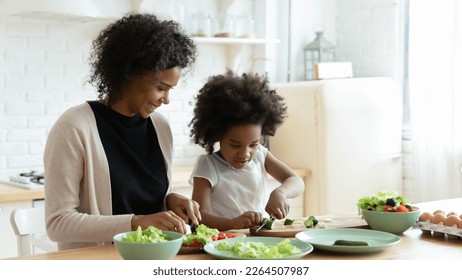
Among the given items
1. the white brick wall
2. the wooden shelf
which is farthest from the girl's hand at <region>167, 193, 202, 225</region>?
the wooden shelf

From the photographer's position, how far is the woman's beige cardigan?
205cm

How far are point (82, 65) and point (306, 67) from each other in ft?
5.07

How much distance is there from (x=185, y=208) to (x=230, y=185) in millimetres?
381

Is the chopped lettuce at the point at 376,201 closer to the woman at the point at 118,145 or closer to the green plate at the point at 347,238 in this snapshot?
the green plate at the point at 347,238

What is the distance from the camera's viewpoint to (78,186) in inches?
84.5

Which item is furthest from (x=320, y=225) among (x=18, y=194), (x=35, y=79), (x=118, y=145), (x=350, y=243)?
(x=35, y=79)

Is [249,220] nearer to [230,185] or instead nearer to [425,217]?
[230,185]

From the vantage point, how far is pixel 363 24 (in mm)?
4781

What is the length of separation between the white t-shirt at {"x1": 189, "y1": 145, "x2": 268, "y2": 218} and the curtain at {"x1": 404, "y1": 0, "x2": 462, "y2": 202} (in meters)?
2.00

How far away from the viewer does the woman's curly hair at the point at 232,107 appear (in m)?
2.48

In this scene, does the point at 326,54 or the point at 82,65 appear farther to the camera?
the point at 326,54

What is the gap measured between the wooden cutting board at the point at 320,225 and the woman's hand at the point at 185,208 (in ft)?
0.58

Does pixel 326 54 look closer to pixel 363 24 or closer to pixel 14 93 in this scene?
pixel 363 24
